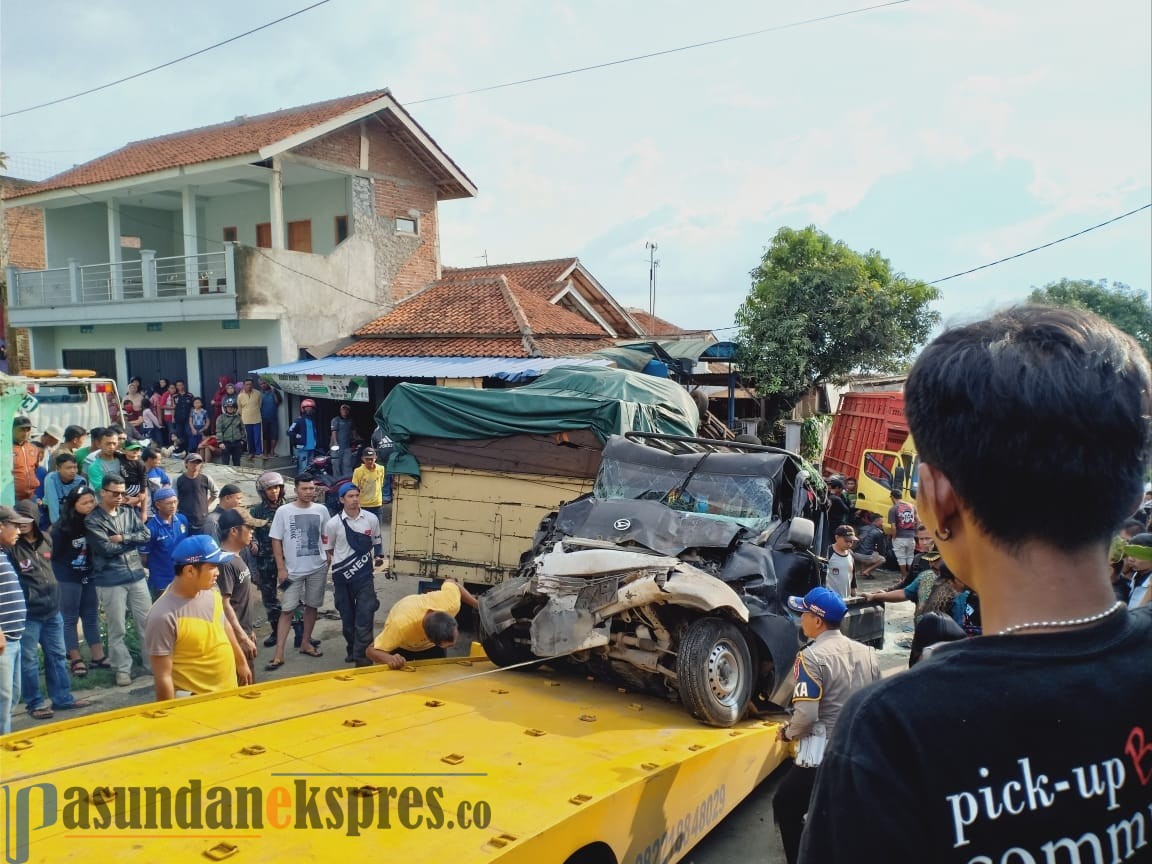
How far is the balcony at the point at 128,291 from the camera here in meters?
18.9

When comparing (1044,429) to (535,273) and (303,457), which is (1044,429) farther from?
(535,273)

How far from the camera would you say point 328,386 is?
57.9 feet

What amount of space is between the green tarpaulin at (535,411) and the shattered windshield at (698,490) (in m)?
1.24

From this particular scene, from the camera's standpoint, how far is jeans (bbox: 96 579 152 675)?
735 cm

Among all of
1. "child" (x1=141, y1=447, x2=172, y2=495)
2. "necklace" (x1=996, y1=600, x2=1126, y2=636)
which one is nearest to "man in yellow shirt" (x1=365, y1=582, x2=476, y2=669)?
"necklace" (x1=996, y1=600, x2=1126, y2=636)

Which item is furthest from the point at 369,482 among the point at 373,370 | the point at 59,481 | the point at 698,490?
the point at 373,370

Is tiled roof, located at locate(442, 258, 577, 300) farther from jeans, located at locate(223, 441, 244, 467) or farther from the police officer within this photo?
the police officer

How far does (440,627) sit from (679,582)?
1.74 metres

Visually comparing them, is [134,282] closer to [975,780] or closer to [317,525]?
[317,525]

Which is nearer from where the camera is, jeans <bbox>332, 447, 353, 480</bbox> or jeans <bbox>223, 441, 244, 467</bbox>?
jeans <bbox>332, 447, 353, 480</bbox>

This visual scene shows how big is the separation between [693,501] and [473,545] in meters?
2.76

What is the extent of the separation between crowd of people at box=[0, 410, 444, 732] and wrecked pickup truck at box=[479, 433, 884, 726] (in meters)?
0.86

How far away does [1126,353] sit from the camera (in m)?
1.30

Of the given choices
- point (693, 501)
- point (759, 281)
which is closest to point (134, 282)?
point (759, 281)
